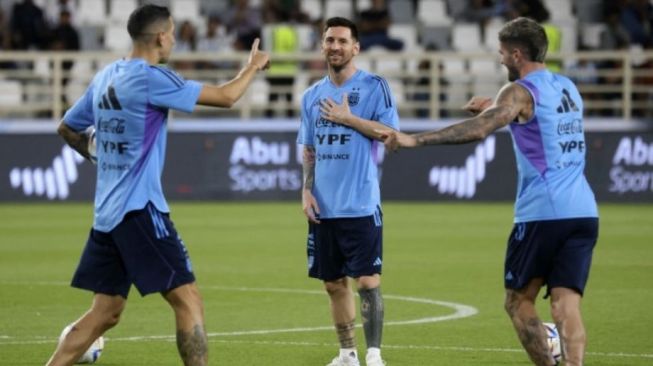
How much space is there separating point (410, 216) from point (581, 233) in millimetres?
15589

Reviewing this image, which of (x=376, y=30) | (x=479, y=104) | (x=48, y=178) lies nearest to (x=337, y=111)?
(x=479, y=104)

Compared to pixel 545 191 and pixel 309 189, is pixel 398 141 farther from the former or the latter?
pixel 309 189

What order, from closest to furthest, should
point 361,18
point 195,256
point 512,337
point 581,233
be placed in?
1. point 581,233
2. point 512,337
3. point 195,256
4. point 361,18

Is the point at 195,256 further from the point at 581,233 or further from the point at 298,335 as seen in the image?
the point at 581,233

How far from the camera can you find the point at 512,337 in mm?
12391

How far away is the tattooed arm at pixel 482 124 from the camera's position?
30.3ft

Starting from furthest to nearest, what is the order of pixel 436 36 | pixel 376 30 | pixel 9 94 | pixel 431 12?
pixel 431 12 → pixel 436 36 → pixel 376 30 → pixel 9 94

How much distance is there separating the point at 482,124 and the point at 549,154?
49cm

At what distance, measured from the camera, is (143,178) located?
9.26 m

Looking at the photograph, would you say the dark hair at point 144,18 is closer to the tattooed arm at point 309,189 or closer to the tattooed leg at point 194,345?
the tattooed leg at point 194,345

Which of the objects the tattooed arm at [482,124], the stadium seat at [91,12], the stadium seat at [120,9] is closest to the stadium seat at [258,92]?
the stadium seat at [120,9]

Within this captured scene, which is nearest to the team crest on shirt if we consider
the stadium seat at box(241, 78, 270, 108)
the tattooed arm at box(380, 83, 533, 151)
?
the tattooed arm at box(380, 83, 533, 151)

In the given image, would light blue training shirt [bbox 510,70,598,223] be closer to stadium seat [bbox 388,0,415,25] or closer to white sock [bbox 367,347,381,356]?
white sock [bbox 367,347,381,356]

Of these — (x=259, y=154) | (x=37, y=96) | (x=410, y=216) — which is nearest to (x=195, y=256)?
(x=410, y=216)
